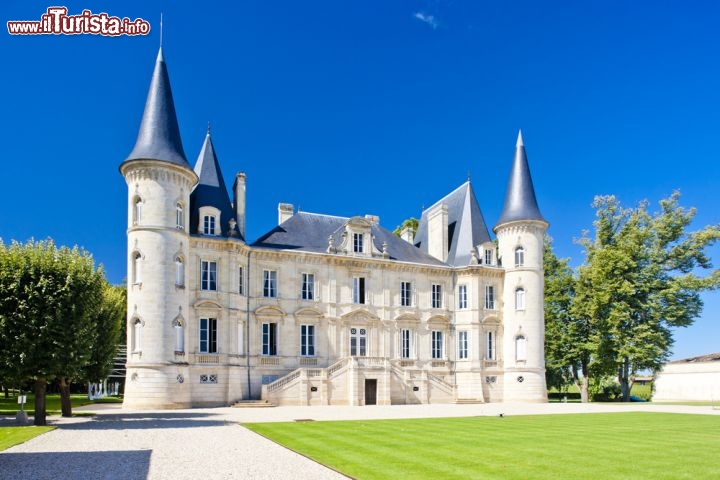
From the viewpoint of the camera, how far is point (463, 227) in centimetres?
4359

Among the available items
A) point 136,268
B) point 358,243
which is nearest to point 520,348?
point 358,243

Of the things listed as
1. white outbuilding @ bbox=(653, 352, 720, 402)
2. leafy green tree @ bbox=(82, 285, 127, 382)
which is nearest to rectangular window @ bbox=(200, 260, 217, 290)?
leafy green tree @ bbox=(82, 285, 127, 382)

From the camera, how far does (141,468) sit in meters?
12.0

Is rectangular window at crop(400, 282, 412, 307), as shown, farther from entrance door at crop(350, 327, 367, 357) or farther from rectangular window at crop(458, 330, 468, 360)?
rectangular window at crop(458, 330, 468, 360)

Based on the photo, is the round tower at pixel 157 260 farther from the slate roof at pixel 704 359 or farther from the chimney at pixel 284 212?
the slate roof at pixel 704 359

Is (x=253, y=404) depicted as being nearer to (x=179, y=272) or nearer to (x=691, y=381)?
(x=179, y=272)

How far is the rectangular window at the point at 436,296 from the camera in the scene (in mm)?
42031

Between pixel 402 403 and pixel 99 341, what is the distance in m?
17.6

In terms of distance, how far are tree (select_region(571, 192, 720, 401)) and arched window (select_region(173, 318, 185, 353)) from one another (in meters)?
25.8

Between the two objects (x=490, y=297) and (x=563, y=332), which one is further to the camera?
(x=563, y=332)

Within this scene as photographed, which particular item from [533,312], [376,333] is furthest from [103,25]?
[533,312]

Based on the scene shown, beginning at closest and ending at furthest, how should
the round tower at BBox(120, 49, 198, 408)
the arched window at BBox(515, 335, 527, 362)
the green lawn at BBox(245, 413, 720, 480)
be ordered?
the green lawn at BBox(245, 413, 720, 480)
the round tower at BBox(120, 49, 198, 408)
the arched window at BBox(515, 335, 527, 362)

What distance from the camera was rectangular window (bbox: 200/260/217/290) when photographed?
34.6 meters

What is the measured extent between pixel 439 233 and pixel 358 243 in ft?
24.1
